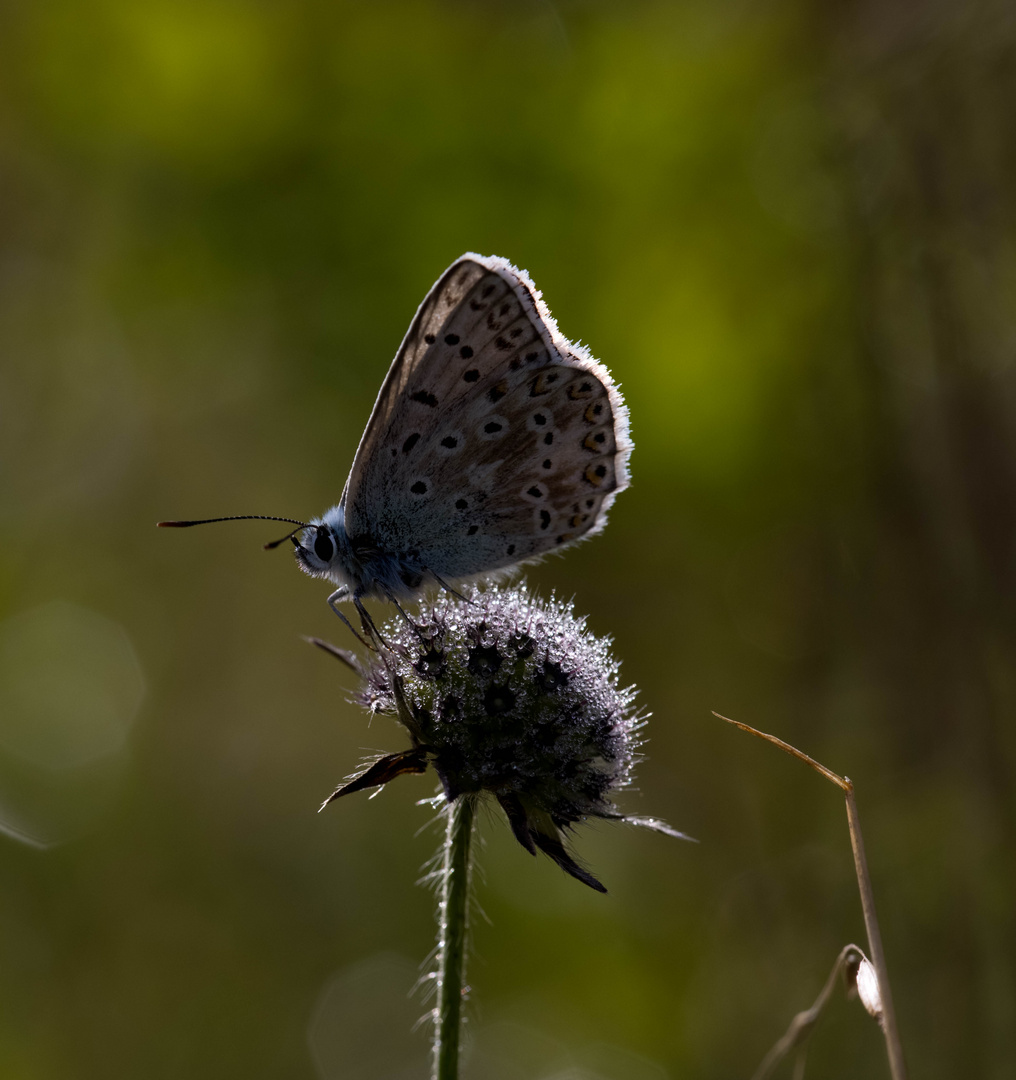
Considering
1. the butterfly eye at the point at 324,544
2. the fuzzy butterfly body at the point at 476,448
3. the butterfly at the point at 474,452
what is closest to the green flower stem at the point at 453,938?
the butterfly at the point at 474,452

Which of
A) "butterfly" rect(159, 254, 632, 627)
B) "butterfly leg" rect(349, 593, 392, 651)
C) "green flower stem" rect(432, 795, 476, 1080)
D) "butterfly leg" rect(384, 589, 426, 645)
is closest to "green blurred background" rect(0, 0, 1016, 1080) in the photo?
"butterfly" rect(159, 254, 632, 627)

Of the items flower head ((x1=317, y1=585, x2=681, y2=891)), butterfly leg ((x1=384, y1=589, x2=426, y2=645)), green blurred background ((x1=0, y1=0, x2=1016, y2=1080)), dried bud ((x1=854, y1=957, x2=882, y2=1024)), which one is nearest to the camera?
dried bud ((x1=854, y1=957, x2=882, y2=1024))

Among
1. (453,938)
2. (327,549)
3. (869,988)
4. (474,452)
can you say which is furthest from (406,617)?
(869,988)

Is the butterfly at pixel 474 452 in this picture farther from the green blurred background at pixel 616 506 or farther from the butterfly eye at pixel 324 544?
the green blurred background at pixel 616 506

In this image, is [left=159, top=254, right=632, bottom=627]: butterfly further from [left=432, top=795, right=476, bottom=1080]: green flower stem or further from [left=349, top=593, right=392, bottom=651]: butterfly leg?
[left=432, top=795, right=476, bottom=1080]: green flower stem

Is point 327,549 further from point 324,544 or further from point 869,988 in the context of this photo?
point 869,988

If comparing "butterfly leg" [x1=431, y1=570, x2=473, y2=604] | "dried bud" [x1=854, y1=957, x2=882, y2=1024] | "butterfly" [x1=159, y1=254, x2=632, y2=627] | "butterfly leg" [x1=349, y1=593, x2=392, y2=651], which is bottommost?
"dried bud" [x1=854, y1=957, x2=882, y2=1024]

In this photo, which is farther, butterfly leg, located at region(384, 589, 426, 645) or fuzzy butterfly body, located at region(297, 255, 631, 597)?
fuzzy butterfly body, located at region(297, 255, 631, 597)
